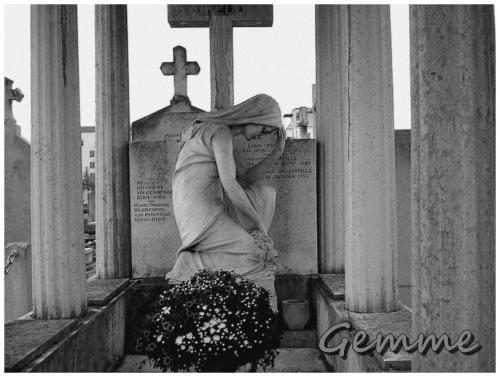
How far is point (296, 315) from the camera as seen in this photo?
5.65m

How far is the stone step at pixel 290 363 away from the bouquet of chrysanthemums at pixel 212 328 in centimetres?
154

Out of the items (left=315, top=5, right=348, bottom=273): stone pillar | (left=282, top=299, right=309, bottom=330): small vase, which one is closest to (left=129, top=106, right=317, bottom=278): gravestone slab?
(left=315, top=5, right=348, bottom=273): stone pillar

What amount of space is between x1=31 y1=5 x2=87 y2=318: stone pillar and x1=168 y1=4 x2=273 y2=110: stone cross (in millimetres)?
2993

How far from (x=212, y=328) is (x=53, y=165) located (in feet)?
6.41

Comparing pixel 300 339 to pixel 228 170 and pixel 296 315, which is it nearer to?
pixel 296 315

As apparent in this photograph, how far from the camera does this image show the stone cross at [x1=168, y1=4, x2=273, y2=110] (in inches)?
279

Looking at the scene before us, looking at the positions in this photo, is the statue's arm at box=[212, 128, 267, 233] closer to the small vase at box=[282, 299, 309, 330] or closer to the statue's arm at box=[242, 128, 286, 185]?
the statue's arm at box=[242, 128, 286, 185]

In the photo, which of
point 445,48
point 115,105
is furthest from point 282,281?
point 445,48

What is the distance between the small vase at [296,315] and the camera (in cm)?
565

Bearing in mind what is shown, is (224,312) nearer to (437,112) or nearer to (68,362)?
(68,362)

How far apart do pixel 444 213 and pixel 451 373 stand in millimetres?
703

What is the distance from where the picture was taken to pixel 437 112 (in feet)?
7.34

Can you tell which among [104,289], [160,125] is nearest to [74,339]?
[104,289]

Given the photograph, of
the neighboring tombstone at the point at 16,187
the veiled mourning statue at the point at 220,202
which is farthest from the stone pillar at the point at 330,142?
the neighboring tombstone at the point at 16,187
